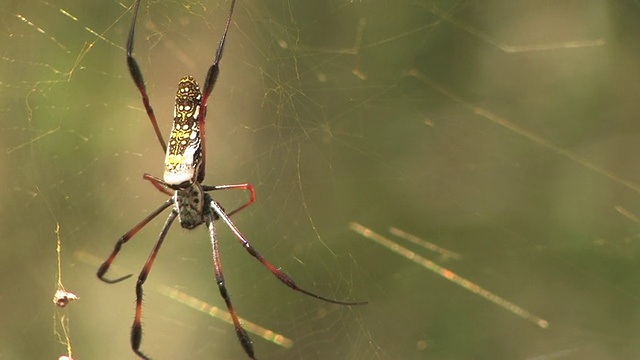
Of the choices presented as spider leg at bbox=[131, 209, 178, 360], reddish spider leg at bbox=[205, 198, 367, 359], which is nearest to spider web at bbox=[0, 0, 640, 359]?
reddish spider leg at bbox=[205, 198, 367, 359]

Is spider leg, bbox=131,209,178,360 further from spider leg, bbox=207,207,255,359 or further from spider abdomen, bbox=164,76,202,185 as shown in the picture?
spider abdomen, bbox=164,76,202,185

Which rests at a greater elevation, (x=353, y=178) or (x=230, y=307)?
(x=230, y=307)

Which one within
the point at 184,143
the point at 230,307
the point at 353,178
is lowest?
the point at 353,178

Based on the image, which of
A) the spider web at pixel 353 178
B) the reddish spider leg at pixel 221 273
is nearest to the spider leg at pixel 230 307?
the reddish spider leg at pixel 221 273

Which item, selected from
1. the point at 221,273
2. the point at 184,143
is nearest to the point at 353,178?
the point at 221,273

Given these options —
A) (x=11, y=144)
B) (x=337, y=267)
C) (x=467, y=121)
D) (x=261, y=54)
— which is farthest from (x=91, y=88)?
(x=467, y=121)

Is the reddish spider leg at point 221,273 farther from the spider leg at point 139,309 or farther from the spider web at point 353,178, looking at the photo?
the spider web at point 353,178

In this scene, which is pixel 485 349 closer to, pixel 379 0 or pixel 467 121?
pixel 467 121

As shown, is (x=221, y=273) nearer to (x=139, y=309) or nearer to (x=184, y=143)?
(x=139, y=309)
